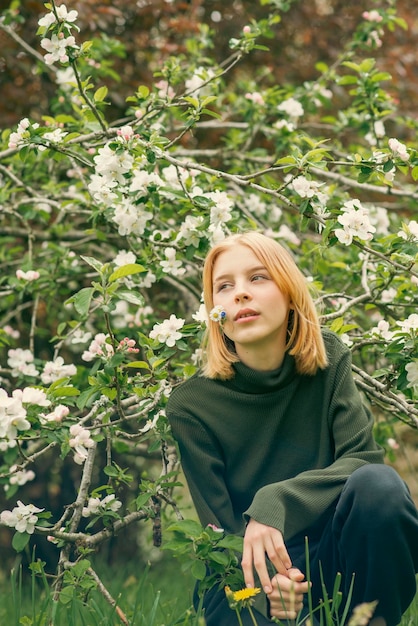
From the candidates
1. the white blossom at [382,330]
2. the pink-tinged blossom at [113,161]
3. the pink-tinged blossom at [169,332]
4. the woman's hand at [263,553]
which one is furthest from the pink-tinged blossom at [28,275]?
the woman's hand at [263,553]

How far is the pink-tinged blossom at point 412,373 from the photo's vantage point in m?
2.06

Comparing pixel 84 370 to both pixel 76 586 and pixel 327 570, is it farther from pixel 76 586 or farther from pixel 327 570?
pixel 327 570

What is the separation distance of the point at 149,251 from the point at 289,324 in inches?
24.1

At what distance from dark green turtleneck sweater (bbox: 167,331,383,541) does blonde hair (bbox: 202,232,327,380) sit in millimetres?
35

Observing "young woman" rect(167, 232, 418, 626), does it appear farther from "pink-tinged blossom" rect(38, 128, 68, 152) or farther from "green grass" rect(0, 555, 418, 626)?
"pink-tinged blossom" rect(38, 128, 68, 152)

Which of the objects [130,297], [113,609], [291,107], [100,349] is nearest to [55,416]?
[100,349]

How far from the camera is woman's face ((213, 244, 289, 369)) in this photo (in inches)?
80.7

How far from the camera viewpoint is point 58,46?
232 cm

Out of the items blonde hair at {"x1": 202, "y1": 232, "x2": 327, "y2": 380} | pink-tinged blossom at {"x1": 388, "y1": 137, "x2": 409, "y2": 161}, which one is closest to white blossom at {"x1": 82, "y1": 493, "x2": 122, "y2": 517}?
blonde hair at {"x1": 202, "y1": 232, "x2": 327, "y2": 380}

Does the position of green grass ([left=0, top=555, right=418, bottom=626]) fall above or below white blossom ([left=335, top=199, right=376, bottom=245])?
below

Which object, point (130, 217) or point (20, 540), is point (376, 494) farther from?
point (130, 217)

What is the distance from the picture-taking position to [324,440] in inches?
80.6

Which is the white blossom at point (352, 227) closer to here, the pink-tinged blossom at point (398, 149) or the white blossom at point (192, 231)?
the pink-tinged blossom at point (398, 149)

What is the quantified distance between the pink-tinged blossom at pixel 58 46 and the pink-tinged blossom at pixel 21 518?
1.18 m
